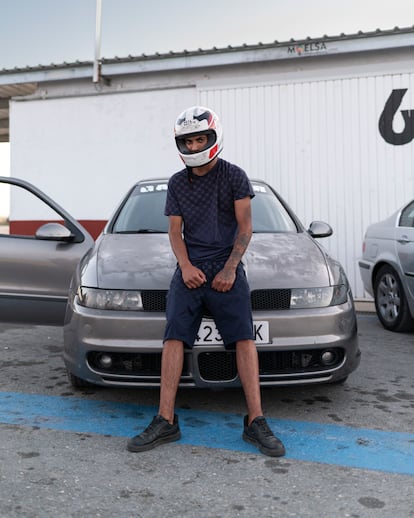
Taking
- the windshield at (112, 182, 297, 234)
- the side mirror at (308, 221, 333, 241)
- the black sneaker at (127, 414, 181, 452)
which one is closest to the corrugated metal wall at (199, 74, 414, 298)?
the windshield at (112, 182, 297, 234)

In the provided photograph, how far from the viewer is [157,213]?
4164 mm

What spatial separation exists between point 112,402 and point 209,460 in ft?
3.49

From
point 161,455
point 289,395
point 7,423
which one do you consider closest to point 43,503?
point 161,455

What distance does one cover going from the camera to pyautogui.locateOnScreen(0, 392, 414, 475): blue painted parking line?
2.60 m

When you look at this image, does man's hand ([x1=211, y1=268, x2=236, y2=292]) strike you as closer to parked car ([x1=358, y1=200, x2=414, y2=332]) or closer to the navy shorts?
the navy shorts

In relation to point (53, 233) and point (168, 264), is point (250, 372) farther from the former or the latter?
point (53, 233)

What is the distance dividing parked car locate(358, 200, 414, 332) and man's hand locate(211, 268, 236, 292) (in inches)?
121

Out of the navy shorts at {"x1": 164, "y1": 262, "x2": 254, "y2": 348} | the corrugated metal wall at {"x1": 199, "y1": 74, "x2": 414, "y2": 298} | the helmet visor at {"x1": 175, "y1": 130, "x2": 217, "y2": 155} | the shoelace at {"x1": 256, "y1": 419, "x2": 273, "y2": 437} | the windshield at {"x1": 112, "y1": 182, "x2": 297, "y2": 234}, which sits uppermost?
the corrugated metal wall at {"x1": 199, "y1": 74, "x2": 414, "y2": 298}

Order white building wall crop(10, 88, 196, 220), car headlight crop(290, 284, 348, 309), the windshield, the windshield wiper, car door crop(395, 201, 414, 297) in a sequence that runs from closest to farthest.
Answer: car headlight crop(290, 284, 348, 309), the windshield wiper, the windshield, car door crop(395, 201, 414, 297), white building wall crop(10, 88, 196, 220)

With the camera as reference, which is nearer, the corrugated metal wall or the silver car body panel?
the silver car body panel

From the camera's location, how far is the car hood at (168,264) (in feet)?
10.1

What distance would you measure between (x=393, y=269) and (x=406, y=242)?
15.4 inches

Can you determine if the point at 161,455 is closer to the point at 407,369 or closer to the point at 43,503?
the point at 43,503

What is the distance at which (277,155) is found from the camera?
8.68 m
